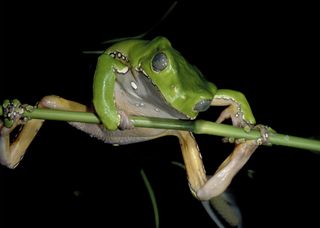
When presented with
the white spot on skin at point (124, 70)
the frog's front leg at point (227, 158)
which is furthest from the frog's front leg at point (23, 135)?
the frog's front leg at point (227, 158)

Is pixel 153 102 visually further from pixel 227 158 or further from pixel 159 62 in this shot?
pixel 227 158

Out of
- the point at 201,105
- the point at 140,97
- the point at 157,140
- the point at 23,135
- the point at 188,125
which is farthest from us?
the point at 157,140

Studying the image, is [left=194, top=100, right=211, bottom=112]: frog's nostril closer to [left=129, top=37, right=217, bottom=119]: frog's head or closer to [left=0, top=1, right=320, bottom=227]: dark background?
[left=129, top=37, right=217, bottom=119]: frog's head

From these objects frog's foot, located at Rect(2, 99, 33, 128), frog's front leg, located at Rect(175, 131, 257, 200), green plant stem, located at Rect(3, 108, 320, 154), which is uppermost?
green plant stem, located at Rect(3, 108, 320, 154)

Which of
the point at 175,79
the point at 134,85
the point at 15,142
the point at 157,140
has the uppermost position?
the point at 175,79

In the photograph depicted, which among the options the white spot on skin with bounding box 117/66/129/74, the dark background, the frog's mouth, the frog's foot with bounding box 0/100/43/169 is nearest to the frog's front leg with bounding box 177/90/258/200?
the frog's mouth

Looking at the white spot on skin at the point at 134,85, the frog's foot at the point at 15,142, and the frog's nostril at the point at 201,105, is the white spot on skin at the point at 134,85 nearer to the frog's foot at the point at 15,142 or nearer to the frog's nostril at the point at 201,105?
the frog's nostril at the point at 201,105

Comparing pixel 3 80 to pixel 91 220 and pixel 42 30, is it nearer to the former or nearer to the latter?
pixel 42 30

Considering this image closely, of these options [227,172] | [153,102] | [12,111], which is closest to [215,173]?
[227,172]

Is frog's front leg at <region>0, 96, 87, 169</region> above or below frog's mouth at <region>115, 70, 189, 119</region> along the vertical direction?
below
